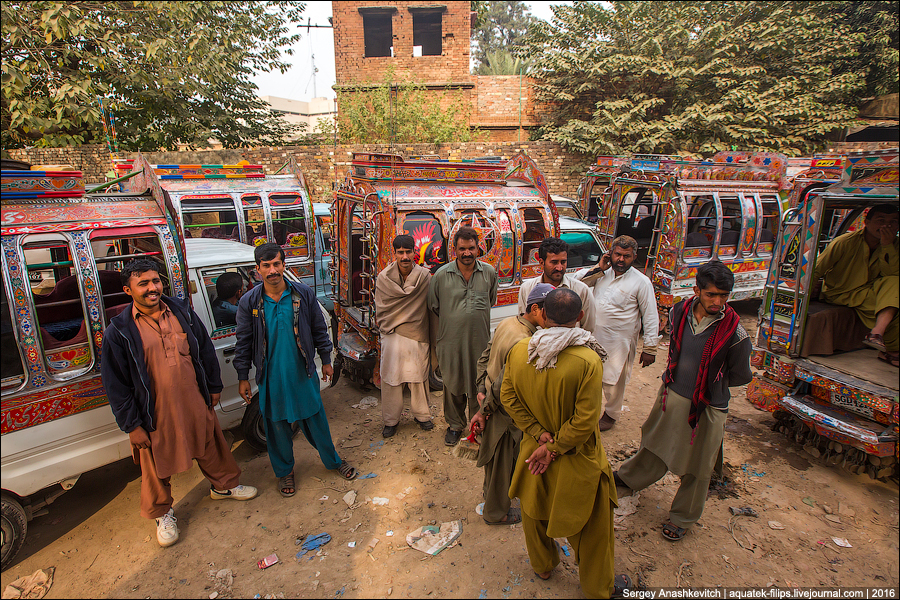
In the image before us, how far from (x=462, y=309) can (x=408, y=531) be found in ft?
5.89

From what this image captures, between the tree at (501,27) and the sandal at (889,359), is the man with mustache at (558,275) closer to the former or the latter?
the sandal at (889,359)

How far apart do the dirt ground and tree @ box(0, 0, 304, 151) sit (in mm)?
10376

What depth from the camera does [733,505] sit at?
355cm

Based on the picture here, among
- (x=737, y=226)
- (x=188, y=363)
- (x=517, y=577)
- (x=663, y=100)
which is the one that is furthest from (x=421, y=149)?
(x=517, y=577)

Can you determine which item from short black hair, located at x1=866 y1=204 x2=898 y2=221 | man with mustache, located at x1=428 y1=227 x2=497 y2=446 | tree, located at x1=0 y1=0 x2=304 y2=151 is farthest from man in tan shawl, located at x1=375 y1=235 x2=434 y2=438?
tree, located at x1=0 y1=0 x2=304 y2=151

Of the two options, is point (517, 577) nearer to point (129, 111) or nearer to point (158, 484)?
point (158, 484)

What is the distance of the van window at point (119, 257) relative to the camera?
3070 millimetres

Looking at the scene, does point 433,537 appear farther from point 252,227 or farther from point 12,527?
point 252,227

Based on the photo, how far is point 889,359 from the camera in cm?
390

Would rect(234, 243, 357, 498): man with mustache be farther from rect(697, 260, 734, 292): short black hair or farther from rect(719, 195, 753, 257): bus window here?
rect(719, 195, 753, 257): bus window

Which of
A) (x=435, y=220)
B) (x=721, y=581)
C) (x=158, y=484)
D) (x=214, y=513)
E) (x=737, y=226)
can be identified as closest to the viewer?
(x=721, y=581)

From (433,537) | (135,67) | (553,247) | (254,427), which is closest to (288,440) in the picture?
(254,427)

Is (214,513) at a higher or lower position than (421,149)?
lower

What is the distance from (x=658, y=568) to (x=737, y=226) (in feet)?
22.3
